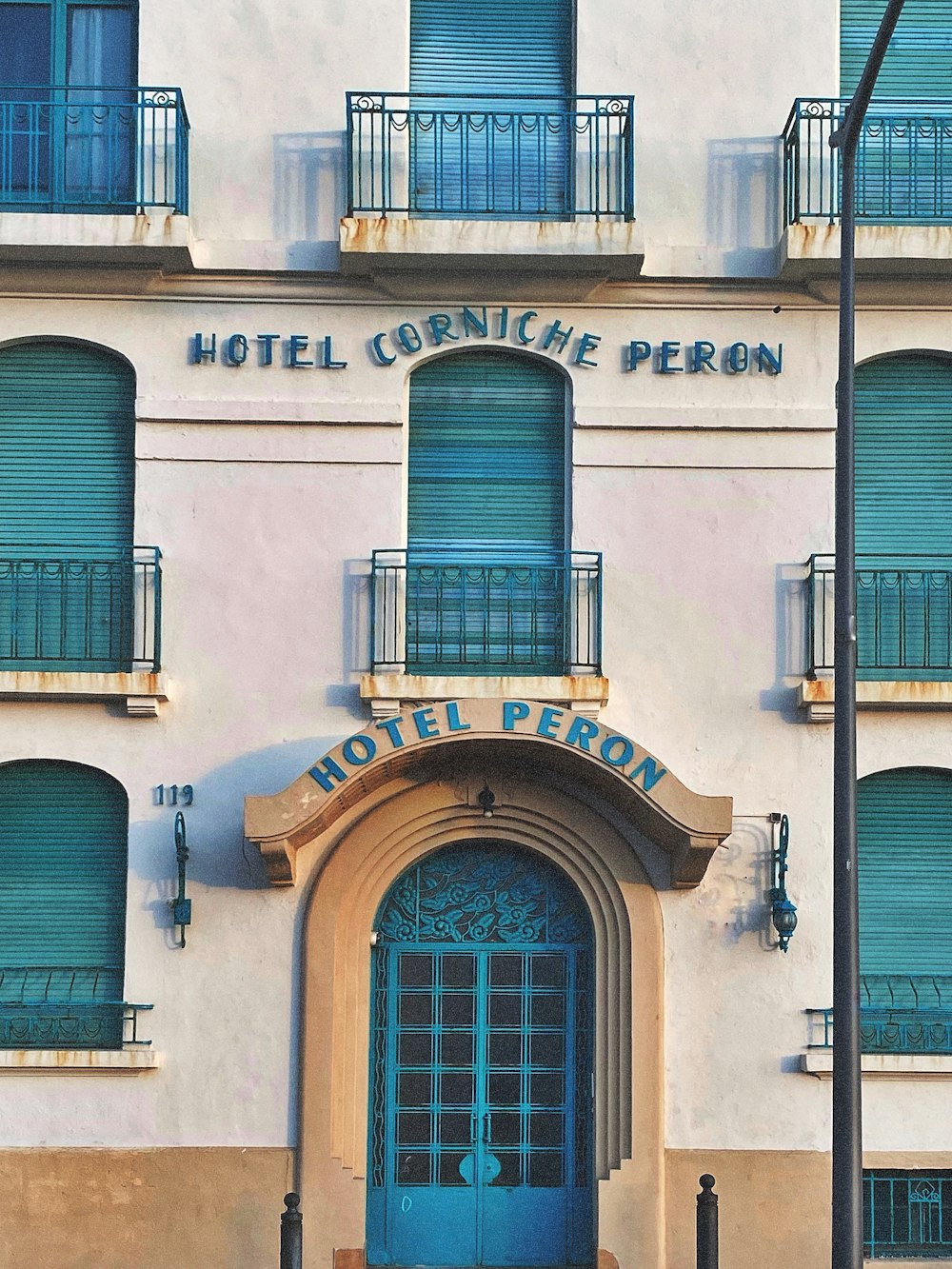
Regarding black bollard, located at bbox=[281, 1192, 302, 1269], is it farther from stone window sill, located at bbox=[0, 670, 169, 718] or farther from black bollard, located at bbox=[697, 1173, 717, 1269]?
stone window sill, located at bbox=[0, 670, 169, 718]

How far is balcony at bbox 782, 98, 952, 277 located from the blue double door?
6361 mm

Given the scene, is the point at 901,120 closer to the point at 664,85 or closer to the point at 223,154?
the point at 664,85

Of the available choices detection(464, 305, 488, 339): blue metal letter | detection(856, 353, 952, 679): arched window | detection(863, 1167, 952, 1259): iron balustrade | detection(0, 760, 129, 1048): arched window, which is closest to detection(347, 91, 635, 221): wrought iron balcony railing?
detection(464, 305, 488, 339): blue metal letter

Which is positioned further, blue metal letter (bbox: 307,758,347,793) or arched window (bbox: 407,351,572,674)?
arched window (bbox: 407,351,572,674)

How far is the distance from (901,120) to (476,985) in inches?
Result: 333

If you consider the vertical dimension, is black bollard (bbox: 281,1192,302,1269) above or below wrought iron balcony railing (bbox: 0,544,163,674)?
below

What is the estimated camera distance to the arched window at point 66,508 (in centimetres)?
1504

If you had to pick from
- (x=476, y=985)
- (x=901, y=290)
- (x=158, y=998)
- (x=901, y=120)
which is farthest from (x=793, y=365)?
(x=158, y=998)

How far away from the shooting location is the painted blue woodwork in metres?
15.6

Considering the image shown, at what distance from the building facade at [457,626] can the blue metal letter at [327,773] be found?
23cm

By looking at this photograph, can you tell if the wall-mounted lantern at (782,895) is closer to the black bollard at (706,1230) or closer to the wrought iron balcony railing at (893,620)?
the wrought iron balcony railing at (893,620)

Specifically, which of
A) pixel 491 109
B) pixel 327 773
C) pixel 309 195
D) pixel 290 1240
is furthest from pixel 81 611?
pixel 491 109

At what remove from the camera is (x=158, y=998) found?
14602 mm

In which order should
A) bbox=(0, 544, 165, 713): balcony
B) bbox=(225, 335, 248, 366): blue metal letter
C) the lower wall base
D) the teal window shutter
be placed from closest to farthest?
the lower wall base → bbox=(0, 544, 165, 713): balcony → bbox=(225, 335, 248, 366): blue metal letter → the teal window shutter
